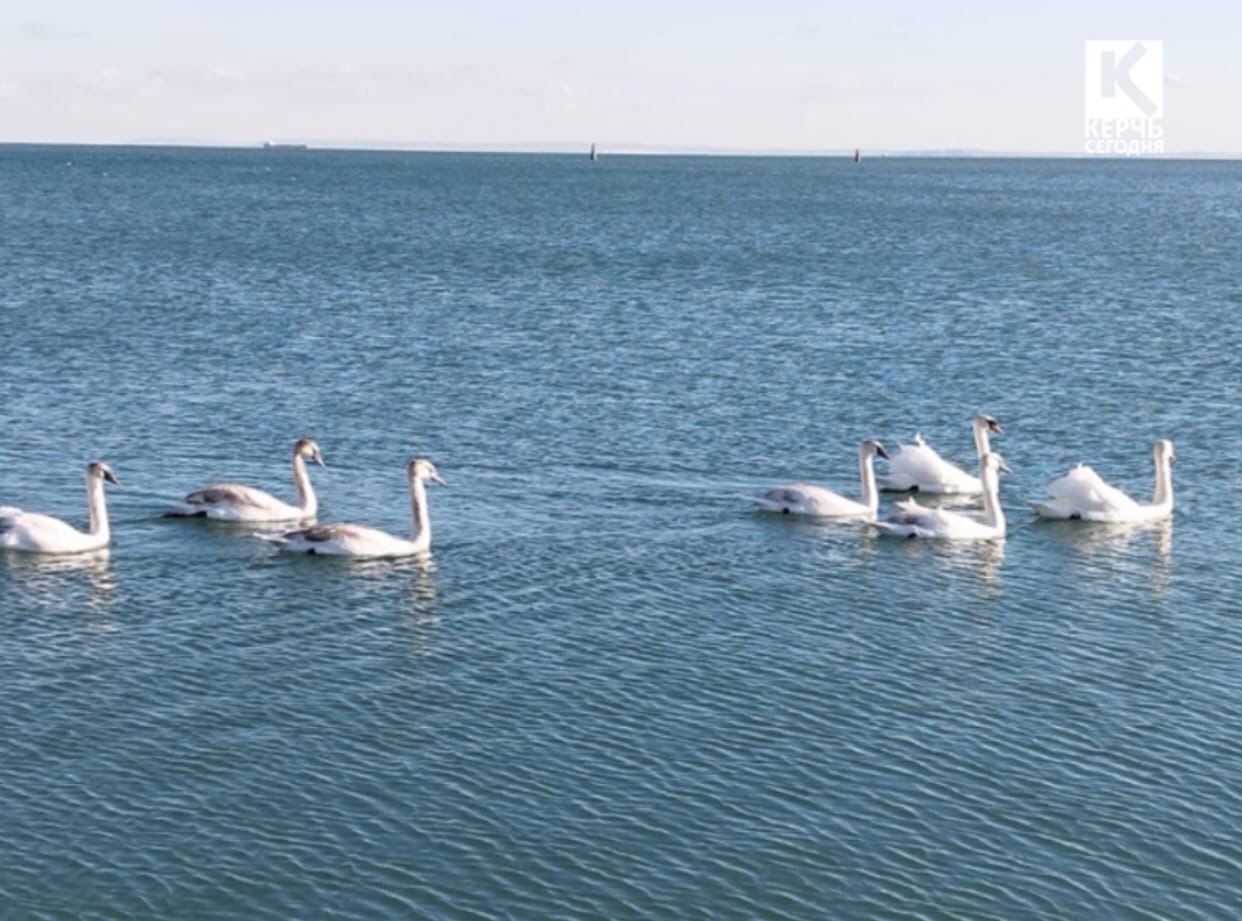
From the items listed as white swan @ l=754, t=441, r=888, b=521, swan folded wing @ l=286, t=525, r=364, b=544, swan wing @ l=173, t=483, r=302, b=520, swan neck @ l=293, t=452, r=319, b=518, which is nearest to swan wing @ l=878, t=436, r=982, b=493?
white swan @ l=754, t=441, r=888, b=521

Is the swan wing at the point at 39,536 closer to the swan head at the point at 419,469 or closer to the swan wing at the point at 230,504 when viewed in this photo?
the swan wing at the point at 230,504

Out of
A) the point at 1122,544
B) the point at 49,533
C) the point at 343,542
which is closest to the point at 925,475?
the point at 1122,544

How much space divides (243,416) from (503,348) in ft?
56.0

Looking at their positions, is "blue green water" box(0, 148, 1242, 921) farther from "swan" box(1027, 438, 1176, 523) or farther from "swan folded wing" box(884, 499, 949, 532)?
"swan folded wing" box(884, 499, 949, 532)

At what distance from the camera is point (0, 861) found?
23.0 meters

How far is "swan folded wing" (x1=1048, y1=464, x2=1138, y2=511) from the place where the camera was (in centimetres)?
4028

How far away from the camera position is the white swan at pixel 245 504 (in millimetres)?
38812

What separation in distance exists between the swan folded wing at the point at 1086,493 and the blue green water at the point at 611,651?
0.70m

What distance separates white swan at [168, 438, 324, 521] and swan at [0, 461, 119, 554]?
8.04 ft

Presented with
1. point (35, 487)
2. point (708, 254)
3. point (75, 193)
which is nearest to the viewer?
point (35, 487)

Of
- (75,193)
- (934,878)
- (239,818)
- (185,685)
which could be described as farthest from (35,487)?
(75,193)

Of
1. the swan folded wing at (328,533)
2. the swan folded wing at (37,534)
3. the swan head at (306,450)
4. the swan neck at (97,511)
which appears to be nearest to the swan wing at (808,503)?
the swan folded wing at (328,533)

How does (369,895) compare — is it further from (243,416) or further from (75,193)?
(75,193)

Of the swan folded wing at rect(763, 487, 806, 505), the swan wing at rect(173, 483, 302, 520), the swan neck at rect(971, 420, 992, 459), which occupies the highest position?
the swan neck at rect(971, 420, 992, 459)
